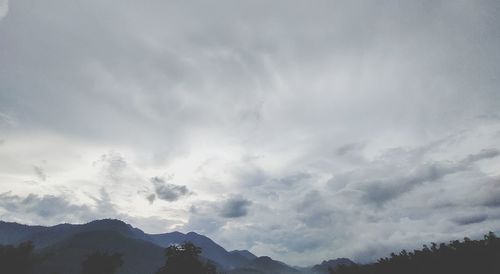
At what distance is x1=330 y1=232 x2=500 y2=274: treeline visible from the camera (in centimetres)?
4476

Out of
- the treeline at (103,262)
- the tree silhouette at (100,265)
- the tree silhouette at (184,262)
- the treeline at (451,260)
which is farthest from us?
the tree silhouette at (100,265)

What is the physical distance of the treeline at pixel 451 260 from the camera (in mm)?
44756

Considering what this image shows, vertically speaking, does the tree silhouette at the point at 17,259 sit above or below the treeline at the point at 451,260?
above

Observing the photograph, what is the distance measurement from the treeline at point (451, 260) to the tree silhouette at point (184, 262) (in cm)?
→ 2895

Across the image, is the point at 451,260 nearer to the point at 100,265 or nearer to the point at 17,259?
the point at 100,265

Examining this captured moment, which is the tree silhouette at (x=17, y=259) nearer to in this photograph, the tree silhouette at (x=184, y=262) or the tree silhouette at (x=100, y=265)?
the tree silhouette at (x=100, y=265)

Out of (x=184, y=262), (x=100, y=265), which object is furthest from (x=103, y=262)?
(x=184, y=262)

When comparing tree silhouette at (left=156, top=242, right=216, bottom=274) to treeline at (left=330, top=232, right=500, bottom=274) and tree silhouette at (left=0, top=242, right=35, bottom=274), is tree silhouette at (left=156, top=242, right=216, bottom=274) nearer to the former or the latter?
tree silhouette at (left=0, top=242, right=35, bottom=274)

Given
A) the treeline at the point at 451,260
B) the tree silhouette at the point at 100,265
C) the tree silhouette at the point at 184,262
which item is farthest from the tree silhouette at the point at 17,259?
the treeline at the point at 451,260

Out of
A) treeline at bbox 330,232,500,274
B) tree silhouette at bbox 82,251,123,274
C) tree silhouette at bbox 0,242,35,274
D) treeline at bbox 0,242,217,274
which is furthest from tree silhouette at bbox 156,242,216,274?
treeline at bbox 330,232,500,274

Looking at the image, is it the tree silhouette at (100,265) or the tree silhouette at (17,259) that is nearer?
the tree silhouette at (17,259)

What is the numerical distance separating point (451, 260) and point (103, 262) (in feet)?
203

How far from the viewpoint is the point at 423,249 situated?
5803 centimetres

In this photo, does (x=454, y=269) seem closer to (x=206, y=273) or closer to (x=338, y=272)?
(x=338, y=272)
